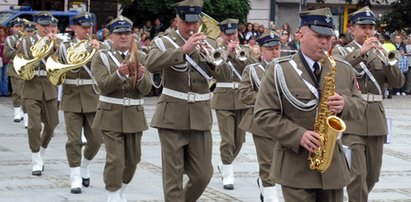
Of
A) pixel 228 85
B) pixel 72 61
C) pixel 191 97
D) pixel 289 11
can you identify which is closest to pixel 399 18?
pixel 289 11

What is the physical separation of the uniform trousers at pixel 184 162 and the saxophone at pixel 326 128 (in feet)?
8.60

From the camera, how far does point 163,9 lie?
93.1 ft

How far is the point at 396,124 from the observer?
21.4m

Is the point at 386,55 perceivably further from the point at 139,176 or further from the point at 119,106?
the point at 139,176

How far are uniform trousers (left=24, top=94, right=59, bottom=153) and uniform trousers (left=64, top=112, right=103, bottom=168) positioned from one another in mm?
1128

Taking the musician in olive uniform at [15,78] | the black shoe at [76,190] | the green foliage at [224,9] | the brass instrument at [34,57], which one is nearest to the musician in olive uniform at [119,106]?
the black shoe at [76,190]

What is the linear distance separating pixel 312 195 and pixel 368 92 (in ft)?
10.8

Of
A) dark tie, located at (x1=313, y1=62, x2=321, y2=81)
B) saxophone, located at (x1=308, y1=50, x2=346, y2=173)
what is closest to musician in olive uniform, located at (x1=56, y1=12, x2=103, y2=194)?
dark tie, located at (x1=313, y1=62, x2=321, y2=81)

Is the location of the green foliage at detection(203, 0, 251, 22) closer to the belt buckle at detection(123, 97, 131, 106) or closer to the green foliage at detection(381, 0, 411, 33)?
the green foliage at detection(381, 0, 411, 33)

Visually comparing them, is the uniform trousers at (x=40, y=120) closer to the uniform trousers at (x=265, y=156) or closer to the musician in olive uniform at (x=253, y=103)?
the musician in olive uniform at (x=253, y=103)

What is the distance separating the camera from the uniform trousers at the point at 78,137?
39.8ft

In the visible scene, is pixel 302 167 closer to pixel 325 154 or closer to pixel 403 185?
pixel 325 154

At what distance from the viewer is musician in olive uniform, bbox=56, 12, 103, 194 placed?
39.8 ft

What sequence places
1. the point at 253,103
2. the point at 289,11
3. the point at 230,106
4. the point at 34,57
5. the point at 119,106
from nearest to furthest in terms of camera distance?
the point at 119,106, the point at 253,103, the point at 230,106, the point at 34,57, the point at 289,11
